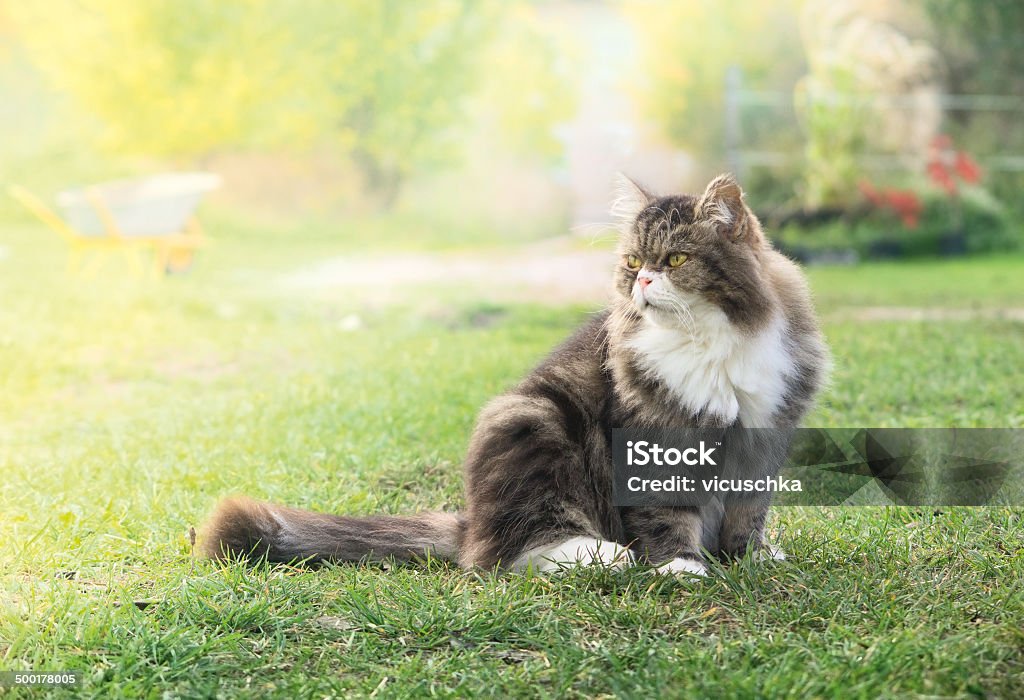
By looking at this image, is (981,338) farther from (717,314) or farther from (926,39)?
(926,39)

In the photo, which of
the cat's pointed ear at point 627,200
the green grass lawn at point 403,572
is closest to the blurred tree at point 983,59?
the green grass lawn at point 403,572

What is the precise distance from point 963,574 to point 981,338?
2.93 m

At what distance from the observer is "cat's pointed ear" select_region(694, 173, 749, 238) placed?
206 centimetres

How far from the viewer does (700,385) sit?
208cm

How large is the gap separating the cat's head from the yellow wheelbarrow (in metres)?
5.84

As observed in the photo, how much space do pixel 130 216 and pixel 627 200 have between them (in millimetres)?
5745

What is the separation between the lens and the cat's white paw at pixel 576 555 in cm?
208

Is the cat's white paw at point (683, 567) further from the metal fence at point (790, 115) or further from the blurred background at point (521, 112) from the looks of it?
the metal fence at point (790, 115)

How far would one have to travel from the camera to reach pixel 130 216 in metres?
7.12

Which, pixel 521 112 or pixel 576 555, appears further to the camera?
pixel 521 112

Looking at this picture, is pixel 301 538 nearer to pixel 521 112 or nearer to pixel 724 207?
pixel 724 207

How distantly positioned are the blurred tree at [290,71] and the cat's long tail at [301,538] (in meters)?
7.19

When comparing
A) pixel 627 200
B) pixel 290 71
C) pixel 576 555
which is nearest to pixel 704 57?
pixel 290 71

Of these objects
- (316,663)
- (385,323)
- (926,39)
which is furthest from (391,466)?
(926,39)
